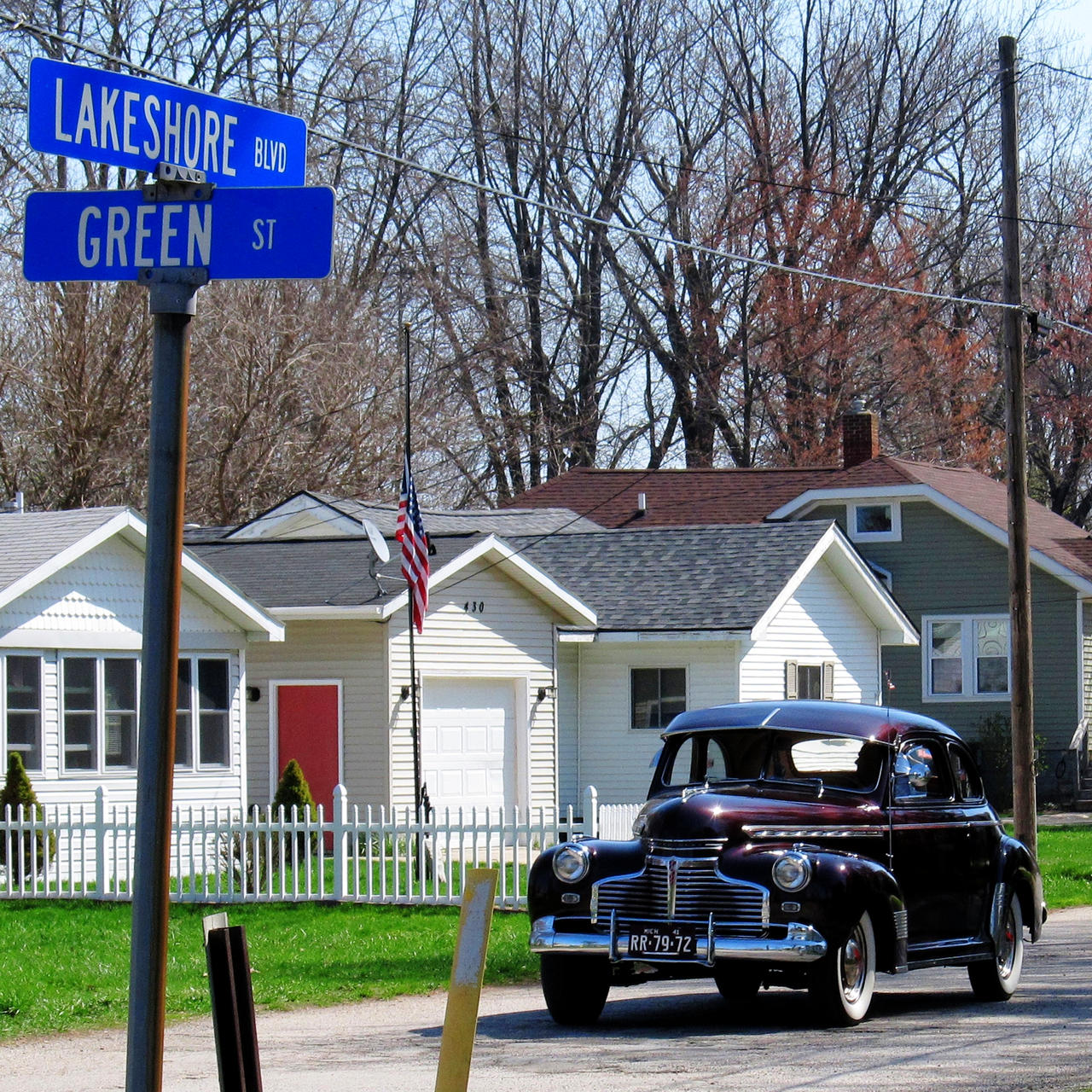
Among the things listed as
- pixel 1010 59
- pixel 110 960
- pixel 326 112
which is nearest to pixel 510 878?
pixel 110 960

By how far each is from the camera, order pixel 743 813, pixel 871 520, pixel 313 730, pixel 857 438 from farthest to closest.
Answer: pixel 857 438
pixel 871 520
pixel 313 730
pixel 743 813

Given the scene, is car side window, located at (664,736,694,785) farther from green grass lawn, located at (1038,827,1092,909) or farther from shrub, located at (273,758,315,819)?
shrub, located at (273,758,315,819)

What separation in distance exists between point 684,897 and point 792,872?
639mm

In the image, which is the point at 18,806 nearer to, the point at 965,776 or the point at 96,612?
the point at 96,612

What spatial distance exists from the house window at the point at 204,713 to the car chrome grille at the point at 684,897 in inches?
502

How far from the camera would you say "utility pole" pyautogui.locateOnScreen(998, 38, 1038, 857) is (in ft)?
63.5

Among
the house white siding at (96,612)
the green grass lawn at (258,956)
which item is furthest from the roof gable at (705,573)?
the green grass lawn at (258,956)

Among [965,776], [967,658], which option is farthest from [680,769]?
[967,658]

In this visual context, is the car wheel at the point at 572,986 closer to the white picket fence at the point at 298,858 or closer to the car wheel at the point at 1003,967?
the car wheel at the point at 1003,967

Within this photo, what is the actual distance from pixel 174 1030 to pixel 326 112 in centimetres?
3046

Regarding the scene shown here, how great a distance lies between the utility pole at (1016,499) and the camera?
1934cm

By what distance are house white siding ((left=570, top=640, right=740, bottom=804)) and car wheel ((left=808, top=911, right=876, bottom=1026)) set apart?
1700 cm

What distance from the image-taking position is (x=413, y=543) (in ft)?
70.1

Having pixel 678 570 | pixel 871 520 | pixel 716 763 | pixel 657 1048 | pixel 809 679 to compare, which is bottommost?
pixel 657 1048
